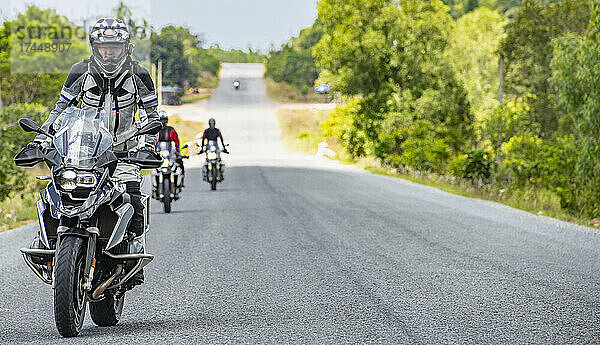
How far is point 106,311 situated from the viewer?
20.4 ft

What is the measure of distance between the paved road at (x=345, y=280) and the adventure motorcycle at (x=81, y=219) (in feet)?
1.55

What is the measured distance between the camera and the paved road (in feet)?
20.0

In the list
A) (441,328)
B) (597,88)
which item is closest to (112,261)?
(441,328)

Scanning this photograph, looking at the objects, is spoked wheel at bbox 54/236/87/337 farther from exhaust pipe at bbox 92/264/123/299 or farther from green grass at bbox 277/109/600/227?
green grass at bbox 277/109/600/227

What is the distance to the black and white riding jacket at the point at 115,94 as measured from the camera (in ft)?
21.2

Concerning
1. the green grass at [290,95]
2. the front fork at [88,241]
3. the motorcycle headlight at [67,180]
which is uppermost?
the motorcycle headlight at [67,180]

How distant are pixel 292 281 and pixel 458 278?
6.17ft

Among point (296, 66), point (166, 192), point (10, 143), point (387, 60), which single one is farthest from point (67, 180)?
point (296, 66)

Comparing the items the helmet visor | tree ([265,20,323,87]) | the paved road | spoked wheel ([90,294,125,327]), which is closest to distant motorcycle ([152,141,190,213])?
the paved road

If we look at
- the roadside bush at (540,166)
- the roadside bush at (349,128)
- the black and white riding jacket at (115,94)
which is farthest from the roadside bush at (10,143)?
the roadside bush at (349,128)

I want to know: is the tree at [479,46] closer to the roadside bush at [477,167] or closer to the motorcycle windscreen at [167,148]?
the roadside bush at [477,167]

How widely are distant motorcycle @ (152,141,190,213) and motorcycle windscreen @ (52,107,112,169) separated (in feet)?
31.9

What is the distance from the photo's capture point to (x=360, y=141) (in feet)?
133

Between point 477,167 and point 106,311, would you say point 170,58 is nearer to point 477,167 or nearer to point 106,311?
point 477,167
